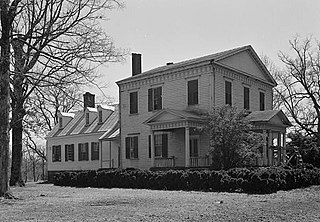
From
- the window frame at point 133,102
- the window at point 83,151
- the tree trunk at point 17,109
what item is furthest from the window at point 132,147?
the window at point 83,151

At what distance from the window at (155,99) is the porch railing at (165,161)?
3.59 meters

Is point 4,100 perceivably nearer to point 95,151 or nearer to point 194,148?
point 194,148

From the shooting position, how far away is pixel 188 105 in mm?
30938

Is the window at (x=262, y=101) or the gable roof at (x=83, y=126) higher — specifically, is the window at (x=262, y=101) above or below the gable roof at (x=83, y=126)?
above

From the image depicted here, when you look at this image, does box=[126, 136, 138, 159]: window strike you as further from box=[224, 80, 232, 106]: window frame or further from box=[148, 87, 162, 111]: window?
box=[224, 80, 232, 106]: window frame

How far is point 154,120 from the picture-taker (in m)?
31.1

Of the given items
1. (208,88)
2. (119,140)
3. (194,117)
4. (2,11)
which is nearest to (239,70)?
(208,88)

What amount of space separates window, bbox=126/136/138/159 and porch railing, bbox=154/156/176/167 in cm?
288

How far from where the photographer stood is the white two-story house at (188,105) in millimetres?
29727

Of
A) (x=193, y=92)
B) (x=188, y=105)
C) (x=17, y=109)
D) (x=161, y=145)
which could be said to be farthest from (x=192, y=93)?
(x=17, y=109)

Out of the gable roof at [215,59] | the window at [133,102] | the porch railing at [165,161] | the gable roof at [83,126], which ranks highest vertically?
the gable roof at [215,59]

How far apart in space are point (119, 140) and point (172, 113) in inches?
348

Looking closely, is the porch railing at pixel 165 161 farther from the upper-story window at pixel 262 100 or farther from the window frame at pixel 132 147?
the upper-story window at pixel 262 100

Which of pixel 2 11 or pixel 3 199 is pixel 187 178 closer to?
pixel 3 199
